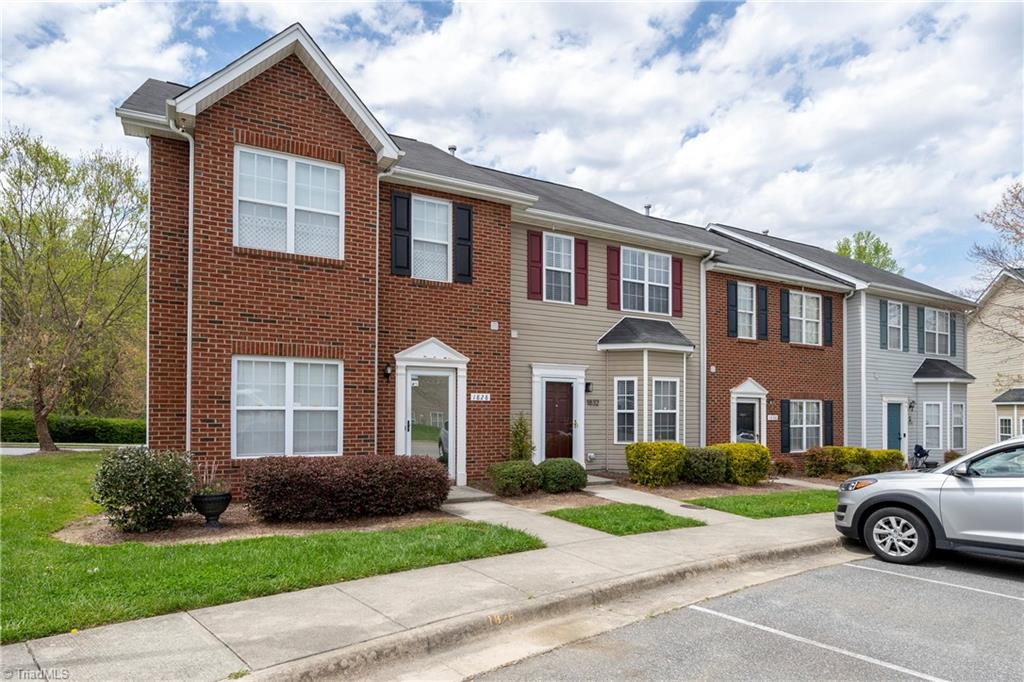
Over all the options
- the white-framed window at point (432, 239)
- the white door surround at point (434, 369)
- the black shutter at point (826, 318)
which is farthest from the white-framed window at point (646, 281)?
the black shutter at point (826, 318)

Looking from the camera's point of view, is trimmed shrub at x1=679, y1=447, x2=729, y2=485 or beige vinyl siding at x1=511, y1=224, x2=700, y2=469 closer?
trimmed shrub at x1=679, y1=447, x2=729, y2=485

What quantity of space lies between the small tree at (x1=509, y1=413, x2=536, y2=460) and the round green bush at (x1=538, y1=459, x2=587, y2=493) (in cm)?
118

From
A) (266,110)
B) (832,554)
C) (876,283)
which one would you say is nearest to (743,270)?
(876,283)

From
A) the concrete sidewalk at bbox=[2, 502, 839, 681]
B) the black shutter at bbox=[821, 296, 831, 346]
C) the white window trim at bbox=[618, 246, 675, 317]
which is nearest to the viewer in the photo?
the concrete sidewalk at bbox=[2, 502, 839, 681]

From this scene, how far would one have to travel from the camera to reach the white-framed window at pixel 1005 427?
2722cm

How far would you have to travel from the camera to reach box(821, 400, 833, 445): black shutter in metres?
21.8

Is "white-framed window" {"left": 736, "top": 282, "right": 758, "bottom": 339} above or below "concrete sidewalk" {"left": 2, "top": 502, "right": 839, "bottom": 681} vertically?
above

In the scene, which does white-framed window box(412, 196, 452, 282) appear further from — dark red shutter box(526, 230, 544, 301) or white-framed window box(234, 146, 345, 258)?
dark red shutter box(526, 230, 544, 301)

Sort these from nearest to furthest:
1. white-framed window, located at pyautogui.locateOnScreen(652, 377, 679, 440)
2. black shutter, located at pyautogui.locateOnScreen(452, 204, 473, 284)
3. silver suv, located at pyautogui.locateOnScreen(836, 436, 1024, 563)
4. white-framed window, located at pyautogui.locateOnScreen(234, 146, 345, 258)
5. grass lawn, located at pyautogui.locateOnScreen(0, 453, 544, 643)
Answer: grass lawn, located at pyautogui.locateOnScreen(0, 453, 544, 643) → silver suv, located at pyautogui.locateOnScreen(836, 436, 1024, 563) → white-framed window, located at pyautogui.locateOnScreen(234, 146, 345, 258) → black shutter, located at pyautogui.locateOnScreen(452, 204, 473, 284) → white-framed window, located at pyautogui.locateOnScreen(652, 377, 679, 440)

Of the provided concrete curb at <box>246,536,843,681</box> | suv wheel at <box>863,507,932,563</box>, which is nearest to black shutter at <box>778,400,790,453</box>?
suv wheel at <box>863,507,932,563</box>

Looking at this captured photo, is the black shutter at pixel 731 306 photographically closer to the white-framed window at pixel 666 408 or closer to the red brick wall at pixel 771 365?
the red brick wall at pixel 771 365

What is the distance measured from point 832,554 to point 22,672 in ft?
28.8


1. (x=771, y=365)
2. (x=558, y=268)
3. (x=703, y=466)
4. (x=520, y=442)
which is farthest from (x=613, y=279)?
(x=771, y=365)

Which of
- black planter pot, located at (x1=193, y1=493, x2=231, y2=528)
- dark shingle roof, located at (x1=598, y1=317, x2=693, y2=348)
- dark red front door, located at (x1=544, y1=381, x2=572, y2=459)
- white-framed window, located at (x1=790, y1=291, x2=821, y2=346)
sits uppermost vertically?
white-framed window, located at (x1=790, y1=291, x2=821, y2=346)
